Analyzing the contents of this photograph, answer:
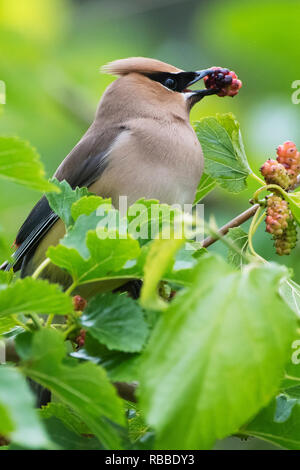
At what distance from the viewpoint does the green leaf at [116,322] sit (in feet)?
5.77

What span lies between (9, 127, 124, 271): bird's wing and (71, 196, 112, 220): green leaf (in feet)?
5.75

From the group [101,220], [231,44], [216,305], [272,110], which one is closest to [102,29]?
[231,44]

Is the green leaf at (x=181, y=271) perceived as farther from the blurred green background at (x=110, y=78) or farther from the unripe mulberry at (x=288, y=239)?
the blurred green background at (x=110, y=78)

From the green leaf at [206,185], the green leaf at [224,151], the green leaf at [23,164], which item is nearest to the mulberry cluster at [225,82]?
the green leaf at [206,185]

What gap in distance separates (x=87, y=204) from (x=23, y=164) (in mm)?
276

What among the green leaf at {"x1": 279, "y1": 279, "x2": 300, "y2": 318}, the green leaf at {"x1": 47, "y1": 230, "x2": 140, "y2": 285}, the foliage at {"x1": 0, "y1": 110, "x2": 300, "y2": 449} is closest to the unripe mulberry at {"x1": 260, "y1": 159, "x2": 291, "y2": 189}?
the green leaf at {"x1": 279, "y1": 279, "x2": 300, "y2": 318}

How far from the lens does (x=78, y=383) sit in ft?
5.22

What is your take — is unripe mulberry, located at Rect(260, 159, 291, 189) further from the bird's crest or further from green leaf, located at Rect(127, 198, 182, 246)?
the bird's crest

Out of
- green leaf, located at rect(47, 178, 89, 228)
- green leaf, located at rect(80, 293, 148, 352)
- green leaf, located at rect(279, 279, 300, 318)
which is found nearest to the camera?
green leaf, located at rect(80, 293, 148, 352)

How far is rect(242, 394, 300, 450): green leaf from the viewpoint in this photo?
197 cm

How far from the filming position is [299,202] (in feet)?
7.79

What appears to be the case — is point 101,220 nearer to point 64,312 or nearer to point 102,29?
point 64,312

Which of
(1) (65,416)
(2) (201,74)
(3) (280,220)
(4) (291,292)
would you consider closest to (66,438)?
(1) (65,416)

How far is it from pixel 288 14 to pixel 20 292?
13.3 feet
